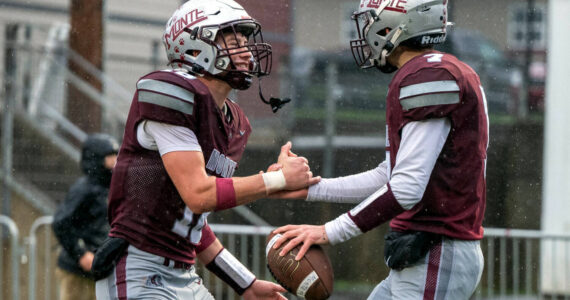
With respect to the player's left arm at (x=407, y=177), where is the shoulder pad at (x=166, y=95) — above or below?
above

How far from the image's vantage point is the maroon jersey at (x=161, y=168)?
3.25 meters

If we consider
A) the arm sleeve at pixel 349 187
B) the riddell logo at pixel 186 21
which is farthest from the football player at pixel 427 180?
the riddell logo at pixel 186 21

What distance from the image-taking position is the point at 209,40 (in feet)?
11.7

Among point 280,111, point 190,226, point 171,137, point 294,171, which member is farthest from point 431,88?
point 280,111

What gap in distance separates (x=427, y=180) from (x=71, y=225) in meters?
3.36

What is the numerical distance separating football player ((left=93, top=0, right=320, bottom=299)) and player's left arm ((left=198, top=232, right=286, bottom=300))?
0.23m

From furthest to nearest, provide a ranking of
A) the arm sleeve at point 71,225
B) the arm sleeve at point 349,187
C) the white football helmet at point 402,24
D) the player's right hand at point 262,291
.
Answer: the arm sleeve at point 71,225 < the player's right hand at point 262,291 < the arm sleeve at point 349,187 < the white football helmet at point 402,24

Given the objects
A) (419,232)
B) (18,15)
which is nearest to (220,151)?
(419,232)

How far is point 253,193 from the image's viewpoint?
3.33 meters

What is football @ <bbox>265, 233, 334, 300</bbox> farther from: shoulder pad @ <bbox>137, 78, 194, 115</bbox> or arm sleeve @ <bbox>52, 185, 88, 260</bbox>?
arm sleeve @ <bbox>52, 185, 88, 260</bbox>

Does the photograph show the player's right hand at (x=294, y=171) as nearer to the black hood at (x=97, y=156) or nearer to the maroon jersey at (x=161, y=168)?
the maroon jersey at (x=161, y=168)

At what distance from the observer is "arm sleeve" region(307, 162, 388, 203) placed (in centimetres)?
374

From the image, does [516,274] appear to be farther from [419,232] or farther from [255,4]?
[419,232]

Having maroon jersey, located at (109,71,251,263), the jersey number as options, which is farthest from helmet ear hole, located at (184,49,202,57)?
the jersey number
